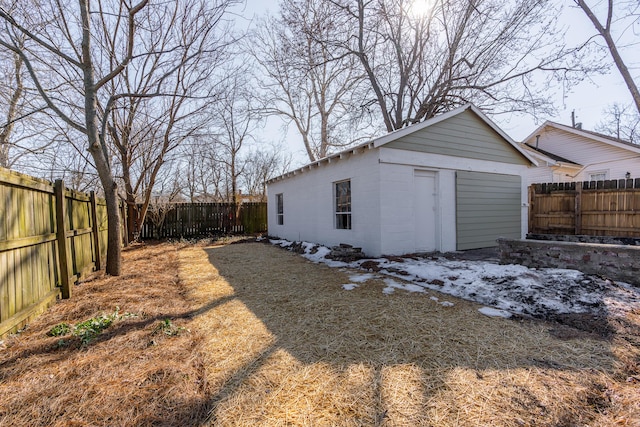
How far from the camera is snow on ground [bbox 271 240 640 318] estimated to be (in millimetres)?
3496

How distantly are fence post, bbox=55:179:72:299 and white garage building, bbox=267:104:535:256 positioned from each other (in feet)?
18.0

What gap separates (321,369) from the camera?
2.28 metres

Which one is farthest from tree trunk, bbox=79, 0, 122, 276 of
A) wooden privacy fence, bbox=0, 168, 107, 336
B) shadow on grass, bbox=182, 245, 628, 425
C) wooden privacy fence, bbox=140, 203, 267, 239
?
wooden privacy fence, bbox=140, 203, 267, 239

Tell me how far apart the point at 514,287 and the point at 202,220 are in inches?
482

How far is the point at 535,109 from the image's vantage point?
1127 cm

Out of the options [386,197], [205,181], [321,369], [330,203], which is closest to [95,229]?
[330,203]

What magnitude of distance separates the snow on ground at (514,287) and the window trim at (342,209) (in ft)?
7.26

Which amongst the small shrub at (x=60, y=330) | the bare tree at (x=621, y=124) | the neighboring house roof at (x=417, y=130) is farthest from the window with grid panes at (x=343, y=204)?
the bare tree at (x=621, y=124)

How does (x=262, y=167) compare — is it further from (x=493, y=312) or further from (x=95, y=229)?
(x=493, y=312)

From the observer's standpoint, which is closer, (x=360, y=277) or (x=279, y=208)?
(x=360, y=277)

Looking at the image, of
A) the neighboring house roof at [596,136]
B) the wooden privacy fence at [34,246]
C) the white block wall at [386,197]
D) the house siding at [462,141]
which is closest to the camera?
the wooden privacy fence at [34,246]

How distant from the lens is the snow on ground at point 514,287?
3.50 meters

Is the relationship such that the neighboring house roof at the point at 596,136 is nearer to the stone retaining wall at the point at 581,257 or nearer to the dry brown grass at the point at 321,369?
the stone retaining wall at the point at 581,257

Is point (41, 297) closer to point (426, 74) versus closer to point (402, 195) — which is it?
point (402, 195)
